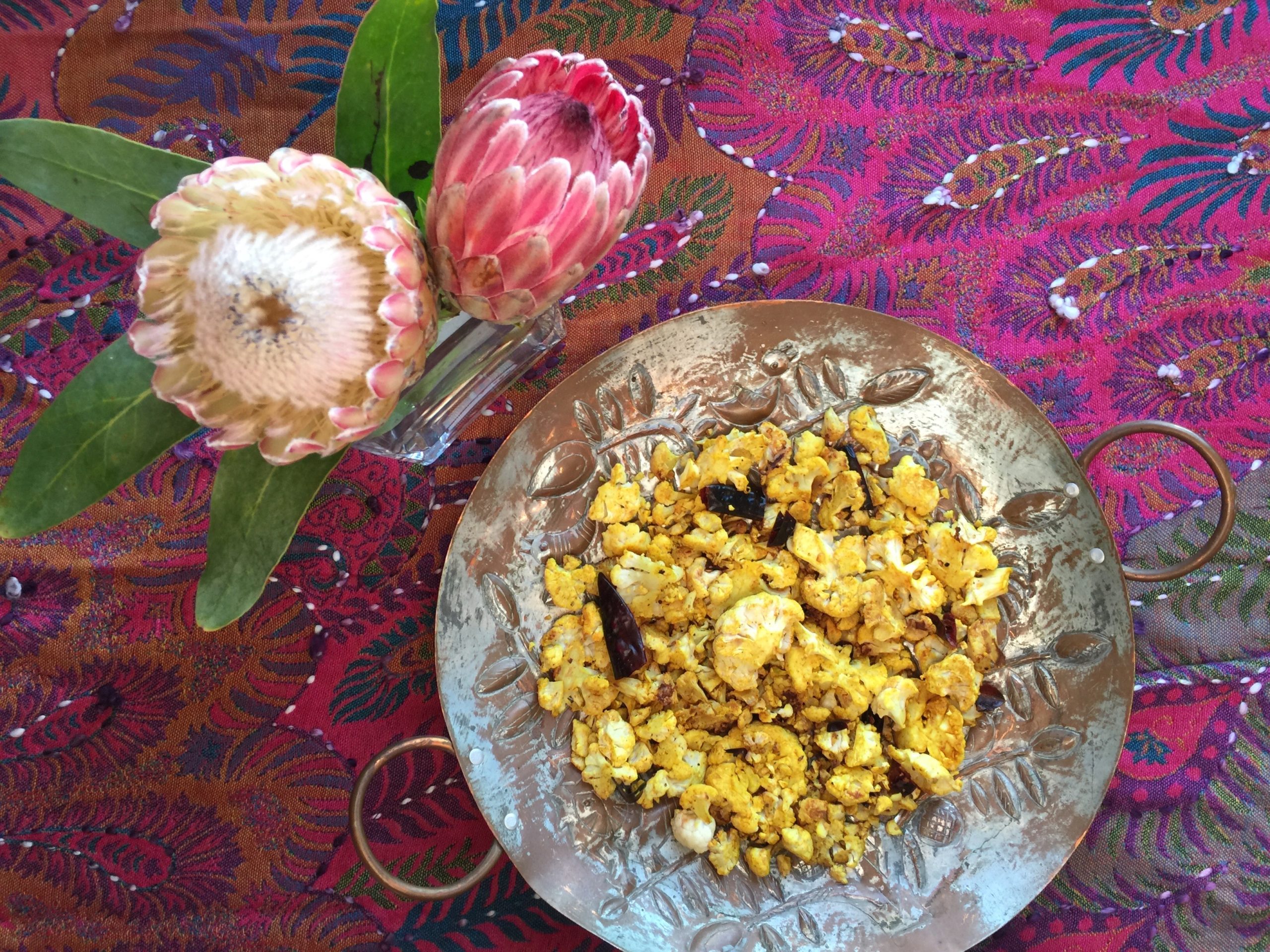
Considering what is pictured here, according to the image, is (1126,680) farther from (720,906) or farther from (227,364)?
(227,364)

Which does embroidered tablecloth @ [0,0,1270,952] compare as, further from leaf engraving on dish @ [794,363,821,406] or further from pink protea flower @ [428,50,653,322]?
pink protea flower @ [428,50,653,322]

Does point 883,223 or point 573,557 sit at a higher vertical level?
point 883,223

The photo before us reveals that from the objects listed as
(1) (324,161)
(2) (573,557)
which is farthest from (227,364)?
(2) (573,557)

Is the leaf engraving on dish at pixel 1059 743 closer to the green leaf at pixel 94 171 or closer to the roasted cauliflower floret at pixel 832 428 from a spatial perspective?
the roasted cauliflower floret at pixel 832 428

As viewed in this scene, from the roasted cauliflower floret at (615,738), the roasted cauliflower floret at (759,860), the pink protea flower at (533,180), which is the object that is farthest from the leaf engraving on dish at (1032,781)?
the pink protea flower at (533,180)

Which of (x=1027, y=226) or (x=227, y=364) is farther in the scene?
(x=1027, y=226)

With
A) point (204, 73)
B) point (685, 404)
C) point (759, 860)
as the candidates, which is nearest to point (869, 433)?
point (685, 404)

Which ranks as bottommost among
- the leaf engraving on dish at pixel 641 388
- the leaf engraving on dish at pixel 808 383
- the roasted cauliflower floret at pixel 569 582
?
the roasted cauliflower floret at pixel 569 582
